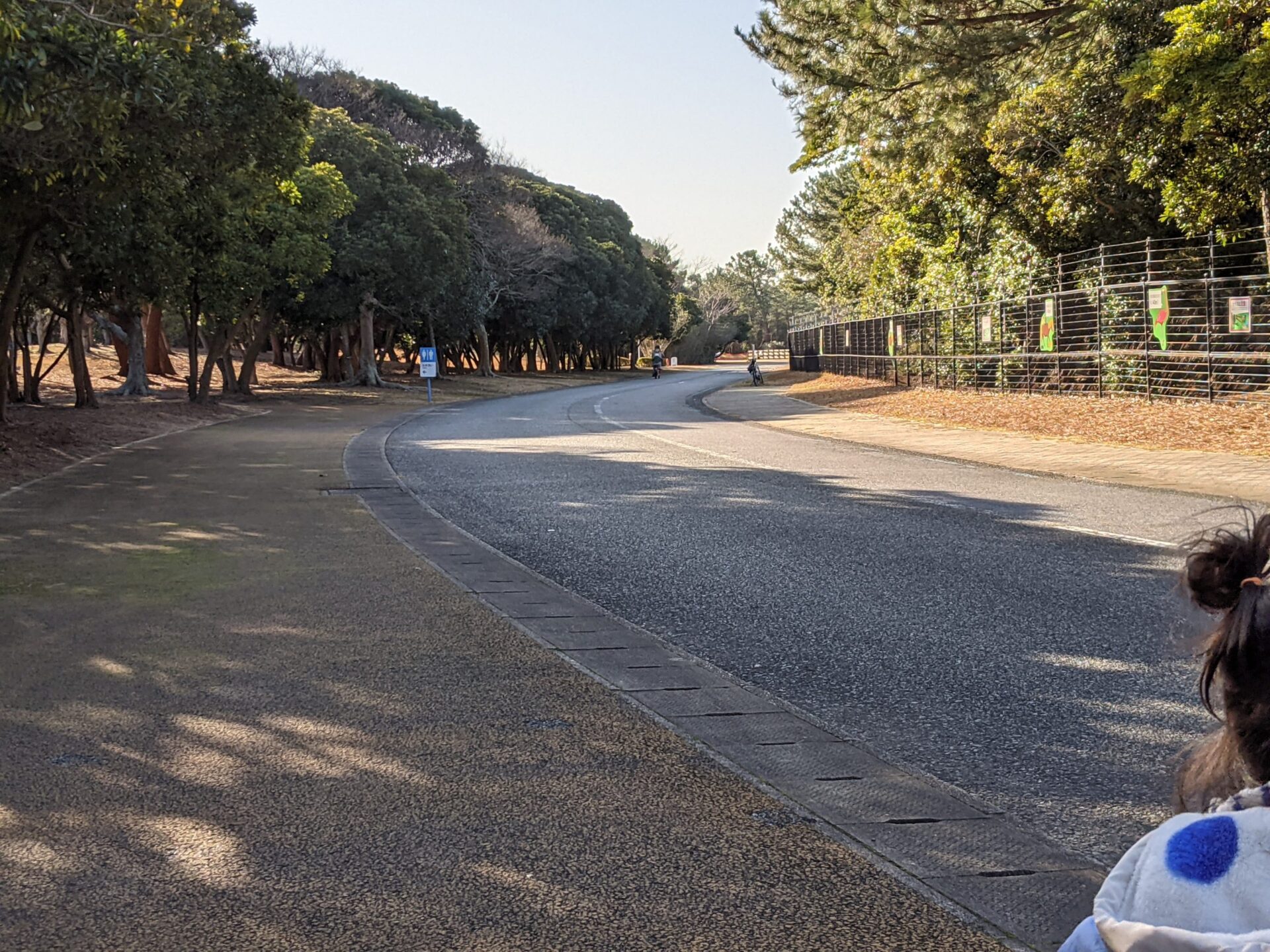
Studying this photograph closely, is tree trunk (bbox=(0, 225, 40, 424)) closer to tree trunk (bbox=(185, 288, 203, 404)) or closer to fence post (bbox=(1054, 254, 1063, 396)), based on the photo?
tree trunk (bbox=(185, 288, 203, 404))

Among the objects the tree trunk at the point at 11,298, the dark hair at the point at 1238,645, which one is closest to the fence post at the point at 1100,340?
the tree trunk at the point at 11,298

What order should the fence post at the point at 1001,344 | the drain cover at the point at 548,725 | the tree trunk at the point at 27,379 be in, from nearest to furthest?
the drain cover at the point at 548,725 < the fence post at the point at 1001,344 < the tree trunk at the point at 27,379

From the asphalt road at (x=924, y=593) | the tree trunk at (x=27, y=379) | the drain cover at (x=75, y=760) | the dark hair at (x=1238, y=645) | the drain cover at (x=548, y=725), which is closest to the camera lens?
the dark hair at (x=1238, y=645)

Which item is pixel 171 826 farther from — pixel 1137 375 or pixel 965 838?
pixel 1137 375

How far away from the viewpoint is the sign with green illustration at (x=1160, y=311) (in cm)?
2102

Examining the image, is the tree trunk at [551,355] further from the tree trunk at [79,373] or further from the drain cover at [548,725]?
the drain cover at [548,725]

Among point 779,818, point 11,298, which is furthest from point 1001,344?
point 779,818

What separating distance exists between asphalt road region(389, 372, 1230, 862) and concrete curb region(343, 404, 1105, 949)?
0.57ft

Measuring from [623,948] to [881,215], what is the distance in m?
37.9

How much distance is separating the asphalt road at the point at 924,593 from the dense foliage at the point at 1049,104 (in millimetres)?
6104

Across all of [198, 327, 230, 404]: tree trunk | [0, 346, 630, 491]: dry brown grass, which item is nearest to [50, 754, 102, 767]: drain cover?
[0, 346, 630, 491]: dry brown grass

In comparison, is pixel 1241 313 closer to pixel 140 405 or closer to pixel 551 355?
→ pixel 140 405

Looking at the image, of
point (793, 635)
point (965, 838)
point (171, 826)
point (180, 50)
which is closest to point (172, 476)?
point (180, 50)

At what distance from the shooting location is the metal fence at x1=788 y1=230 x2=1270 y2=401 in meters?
20.3
